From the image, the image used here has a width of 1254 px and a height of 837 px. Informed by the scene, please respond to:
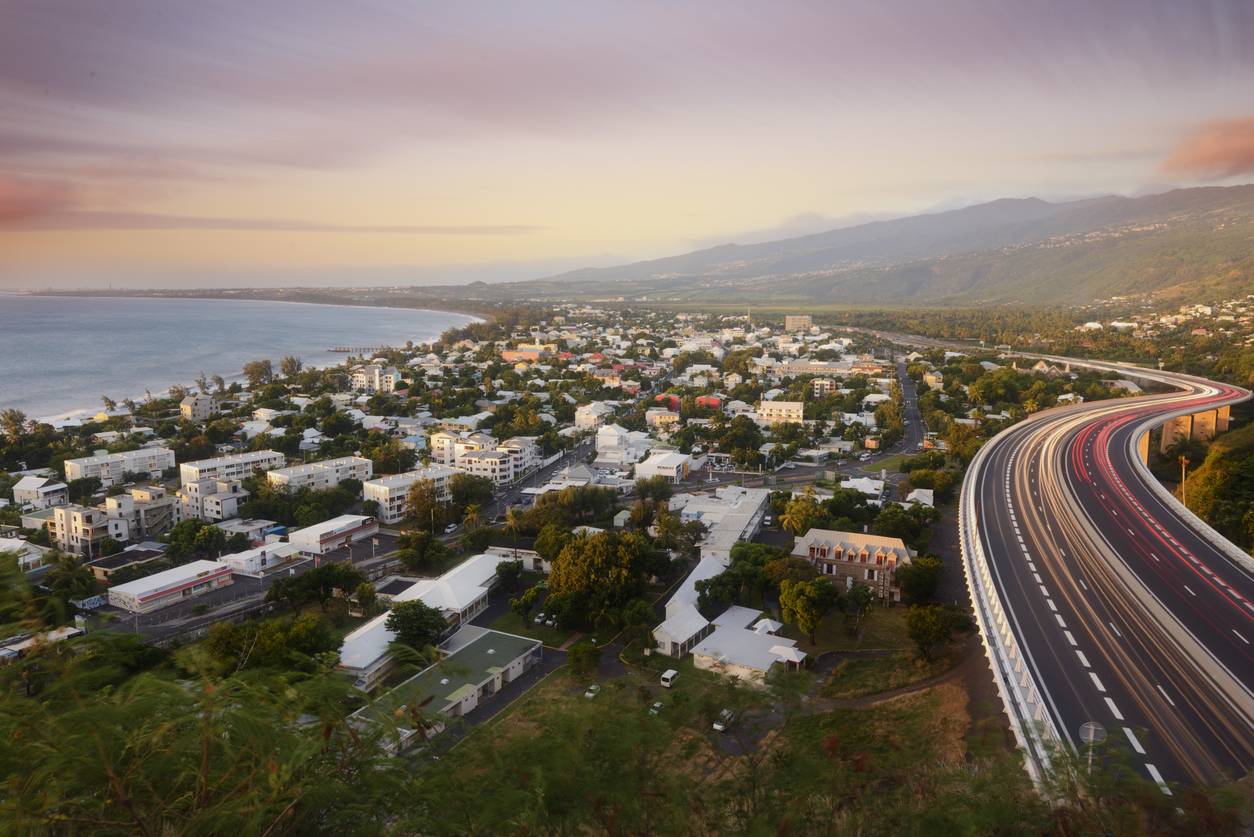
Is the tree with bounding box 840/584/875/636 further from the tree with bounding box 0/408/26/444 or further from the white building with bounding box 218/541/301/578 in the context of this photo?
the tree with bounding box 0/408/26/444

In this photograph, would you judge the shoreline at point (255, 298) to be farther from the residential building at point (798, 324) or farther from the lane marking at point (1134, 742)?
the lane marking at point (1134, 742)

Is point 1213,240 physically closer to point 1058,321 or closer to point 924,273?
point 924,273

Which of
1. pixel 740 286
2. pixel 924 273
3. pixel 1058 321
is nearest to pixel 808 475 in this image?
pixel 1058 321

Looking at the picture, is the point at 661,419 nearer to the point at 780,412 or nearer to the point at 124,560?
the point at 780,412

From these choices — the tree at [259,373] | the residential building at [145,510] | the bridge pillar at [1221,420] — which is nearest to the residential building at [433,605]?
the residential building at [145,510]

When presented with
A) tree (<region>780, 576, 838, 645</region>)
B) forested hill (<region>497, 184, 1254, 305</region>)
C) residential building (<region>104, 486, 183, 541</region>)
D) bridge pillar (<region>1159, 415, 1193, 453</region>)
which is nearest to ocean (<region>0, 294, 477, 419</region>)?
residential building (<region>104, 486, 183, 541</region>)

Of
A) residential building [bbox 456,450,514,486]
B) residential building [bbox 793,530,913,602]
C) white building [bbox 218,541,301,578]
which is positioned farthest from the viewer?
residential building [bbox 456,450,514,486]
